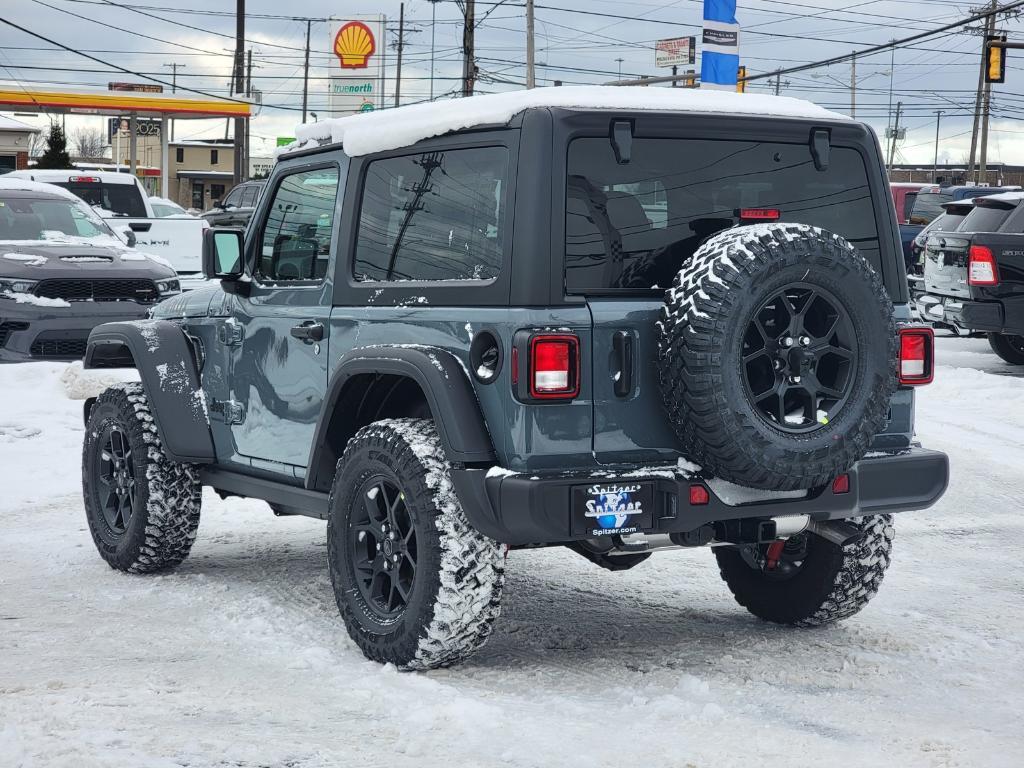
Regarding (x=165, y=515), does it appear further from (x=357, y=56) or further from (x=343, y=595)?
(x=357, y=56)

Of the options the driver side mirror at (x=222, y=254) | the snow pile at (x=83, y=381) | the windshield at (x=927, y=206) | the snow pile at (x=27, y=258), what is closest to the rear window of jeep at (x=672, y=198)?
the driver side mirror at (x=222, y=254)

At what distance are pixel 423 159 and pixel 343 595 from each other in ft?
5.21

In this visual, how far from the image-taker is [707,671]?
4887 mm

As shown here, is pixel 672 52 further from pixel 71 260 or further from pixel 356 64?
pixel 71 260

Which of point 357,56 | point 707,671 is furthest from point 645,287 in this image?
point 357,56

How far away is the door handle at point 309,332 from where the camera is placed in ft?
17.9

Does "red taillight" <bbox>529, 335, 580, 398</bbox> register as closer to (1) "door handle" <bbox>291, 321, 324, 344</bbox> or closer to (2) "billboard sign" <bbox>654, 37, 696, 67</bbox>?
(1) "door handle" <bbox>291, 321, 324, 344</bbox>

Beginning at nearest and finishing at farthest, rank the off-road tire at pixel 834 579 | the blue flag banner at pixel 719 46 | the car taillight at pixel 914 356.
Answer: the car taillight at pixel 914 356 < the off-road tire at pixel 834 579 < the blue flag banner at pixel 719 46

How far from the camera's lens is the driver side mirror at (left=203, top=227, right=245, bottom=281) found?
19.9ft

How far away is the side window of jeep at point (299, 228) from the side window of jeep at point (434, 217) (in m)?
0.28

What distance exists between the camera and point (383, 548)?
16.0ft

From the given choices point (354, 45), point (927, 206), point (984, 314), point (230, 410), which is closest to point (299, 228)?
point (230, 410)

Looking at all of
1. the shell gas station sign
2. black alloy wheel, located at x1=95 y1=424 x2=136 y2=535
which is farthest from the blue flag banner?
the shell gas station sign

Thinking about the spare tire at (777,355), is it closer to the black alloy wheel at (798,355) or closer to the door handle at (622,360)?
the black alloy wheel at (798,355)
